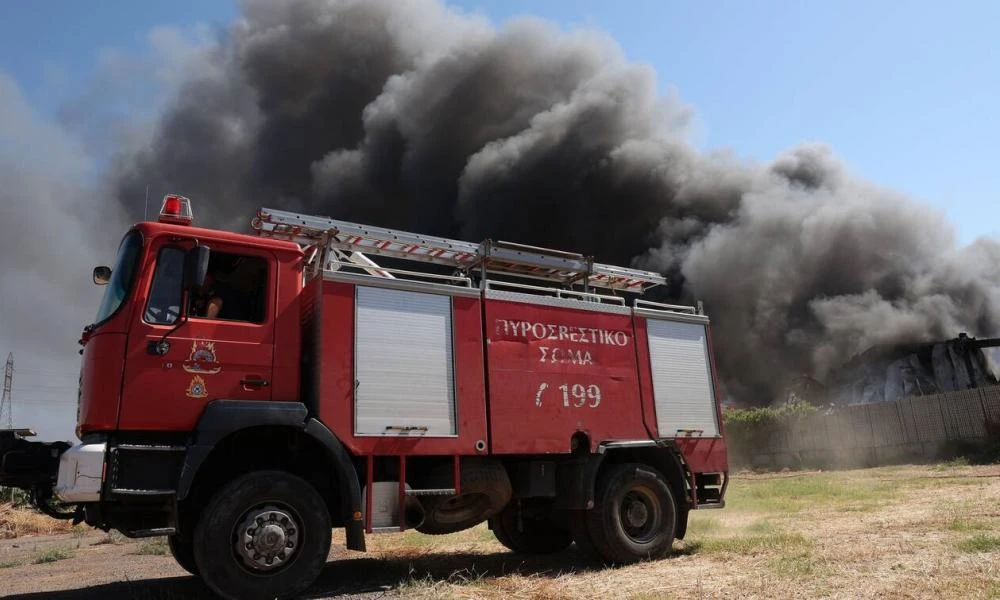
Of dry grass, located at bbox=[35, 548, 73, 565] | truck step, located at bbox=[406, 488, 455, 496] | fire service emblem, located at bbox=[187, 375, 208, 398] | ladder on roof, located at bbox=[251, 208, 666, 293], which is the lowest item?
dry grass, located at bbox=[35, 548, 73, 565]

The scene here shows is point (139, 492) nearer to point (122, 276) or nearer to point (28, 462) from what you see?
point (28, 462)

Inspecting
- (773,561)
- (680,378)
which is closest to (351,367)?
(680,378)

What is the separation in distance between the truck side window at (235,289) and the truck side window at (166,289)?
188 millimetres

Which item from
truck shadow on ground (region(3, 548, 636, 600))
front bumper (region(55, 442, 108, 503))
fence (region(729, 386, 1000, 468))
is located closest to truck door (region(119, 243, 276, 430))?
front bumper (region(55, 442, 108, 503))

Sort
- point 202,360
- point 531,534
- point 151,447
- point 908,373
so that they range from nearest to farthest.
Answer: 1. point 151,447
2. point 202,360
3. point 531,534
4. point 908,373

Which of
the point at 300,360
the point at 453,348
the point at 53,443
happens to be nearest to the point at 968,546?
the point at 453,348

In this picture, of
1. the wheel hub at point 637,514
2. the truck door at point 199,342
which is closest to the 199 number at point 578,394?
the wheel hub at point 637,514

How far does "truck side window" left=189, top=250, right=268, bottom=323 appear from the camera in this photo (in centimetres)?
568

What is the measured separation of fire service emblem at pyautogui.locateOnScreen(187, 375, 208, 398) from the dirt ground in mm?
1587

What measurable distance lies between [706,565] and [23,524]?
53.3 ft

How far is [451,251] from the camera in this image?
735 cm

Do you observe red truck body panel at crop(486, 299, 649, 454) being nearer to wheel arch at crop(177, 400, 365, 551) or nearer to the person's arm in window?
wheel arch at crop(177, 400, 365, 551)

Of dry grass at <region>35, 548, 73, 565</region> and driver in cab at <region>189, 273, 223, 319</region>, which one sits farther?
dry grass at <region>35, 548, 73, 565</region>

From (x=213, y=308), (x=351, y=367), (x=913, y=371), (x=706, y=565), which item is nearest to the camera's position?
(x=213, y=308)
